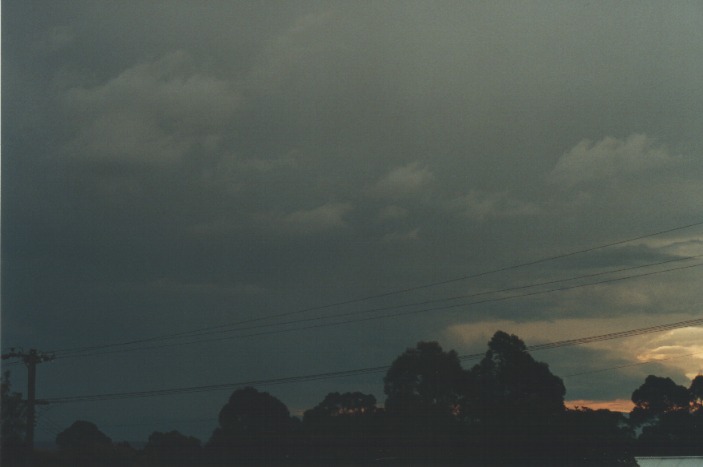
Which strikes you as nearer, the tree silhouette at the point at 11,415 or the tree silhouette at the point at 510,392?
the tree silhouette at the point at 510,392

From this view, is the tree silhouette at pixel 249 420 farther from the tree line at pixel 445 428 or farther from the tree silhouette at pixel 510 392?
the tree silhouette at pixel 510 392

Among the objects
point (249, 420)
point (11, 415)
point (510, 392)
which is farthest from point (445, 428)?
point (11, 415)

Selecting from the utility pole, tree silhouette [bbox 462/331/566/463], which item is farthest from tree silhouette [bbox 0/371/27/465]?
tree silhouette [bbox 462/331/566/463]

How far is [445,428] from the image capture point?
154 ft

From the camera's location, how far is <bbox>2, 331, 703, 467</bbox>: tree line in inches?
1511

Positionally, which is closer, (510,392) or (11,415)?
(510,392)

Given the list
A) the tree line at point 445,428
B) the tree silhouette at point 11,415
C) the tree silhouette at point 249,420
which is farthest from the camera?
the tree silhouette at point 11,415

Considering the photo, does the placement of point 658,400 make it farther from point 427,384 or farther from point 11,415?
point 11,415

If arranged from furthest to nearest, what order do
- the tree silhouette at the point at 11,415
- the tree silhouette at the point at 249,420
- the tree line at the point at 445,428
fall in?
1. the tree silhouette at the point at 11,415
2. the tree silhouette at the point at 249,420
3. the tree line at the point at 445,428

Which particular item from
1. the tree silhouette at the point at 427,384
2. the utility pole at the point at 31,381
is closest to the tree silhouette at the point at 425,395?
the tree silhouette at the point at 427,384

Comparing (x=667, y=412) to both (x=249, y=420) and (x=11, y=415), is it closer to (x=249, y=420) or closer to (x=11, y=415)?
(x=249, y=420)

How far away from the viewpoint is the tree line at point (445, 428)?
38.4 m

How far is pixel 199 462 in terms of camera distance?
40.8 meters

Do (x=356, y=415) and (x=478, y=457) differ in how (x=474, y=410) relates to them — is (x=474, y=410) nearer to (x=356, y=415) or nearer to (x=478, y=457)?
(x=356, y=415)
